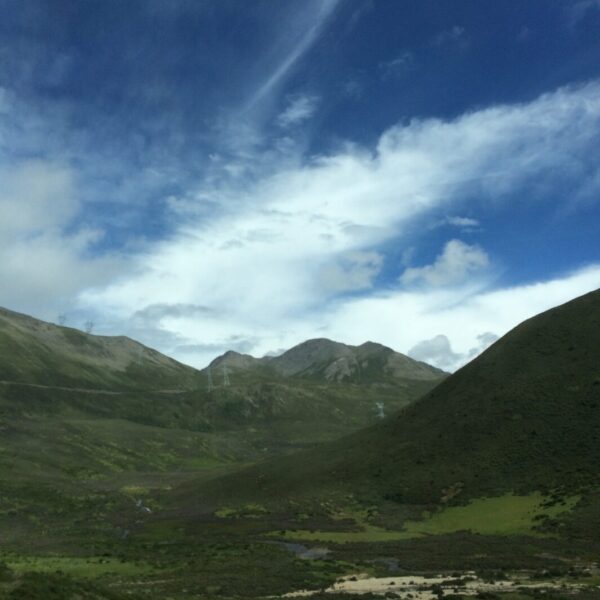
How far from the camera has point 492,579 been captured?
4812 cm

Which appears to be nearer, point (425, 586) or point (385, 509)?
point (425, 586)

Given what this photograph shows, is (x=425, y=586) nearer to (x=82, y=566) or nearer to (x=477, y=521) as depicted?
(x=82, y=566)

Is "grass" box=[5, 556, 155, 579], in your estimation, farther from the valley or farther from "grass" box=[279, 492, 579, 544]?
"grass" box=[279, 492, 579, 544]

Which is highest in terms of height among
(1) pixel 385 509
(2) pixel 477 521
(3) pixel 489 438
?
(3) pixel 489 438

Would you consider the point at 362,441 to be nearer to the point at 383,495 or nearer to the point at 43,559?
the point at 383,495

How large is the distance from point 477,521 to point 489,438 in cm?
3095

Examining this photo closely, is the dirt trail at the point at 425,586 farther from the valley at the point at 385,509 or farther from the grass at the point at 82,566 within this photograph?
the grass at the point at 82,566

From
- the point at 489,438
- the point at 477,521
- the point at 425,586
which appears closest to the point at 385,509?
the point at 477,521

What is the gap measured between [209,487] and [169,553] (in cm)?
6734

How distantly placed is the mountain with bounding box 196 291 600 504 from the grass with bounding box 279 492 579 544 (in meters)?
4.70

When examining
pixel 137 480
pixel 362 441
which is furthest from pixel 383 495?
pixel 137 480

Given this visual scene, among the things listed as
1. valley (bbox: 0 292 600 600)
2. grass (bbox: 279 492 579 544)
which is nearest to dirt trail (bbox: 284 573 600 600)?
valley (bbox: 0 292 600 600)

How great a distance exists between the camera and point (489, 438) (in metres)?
110

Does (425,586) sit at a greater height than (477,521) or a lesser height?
greater
